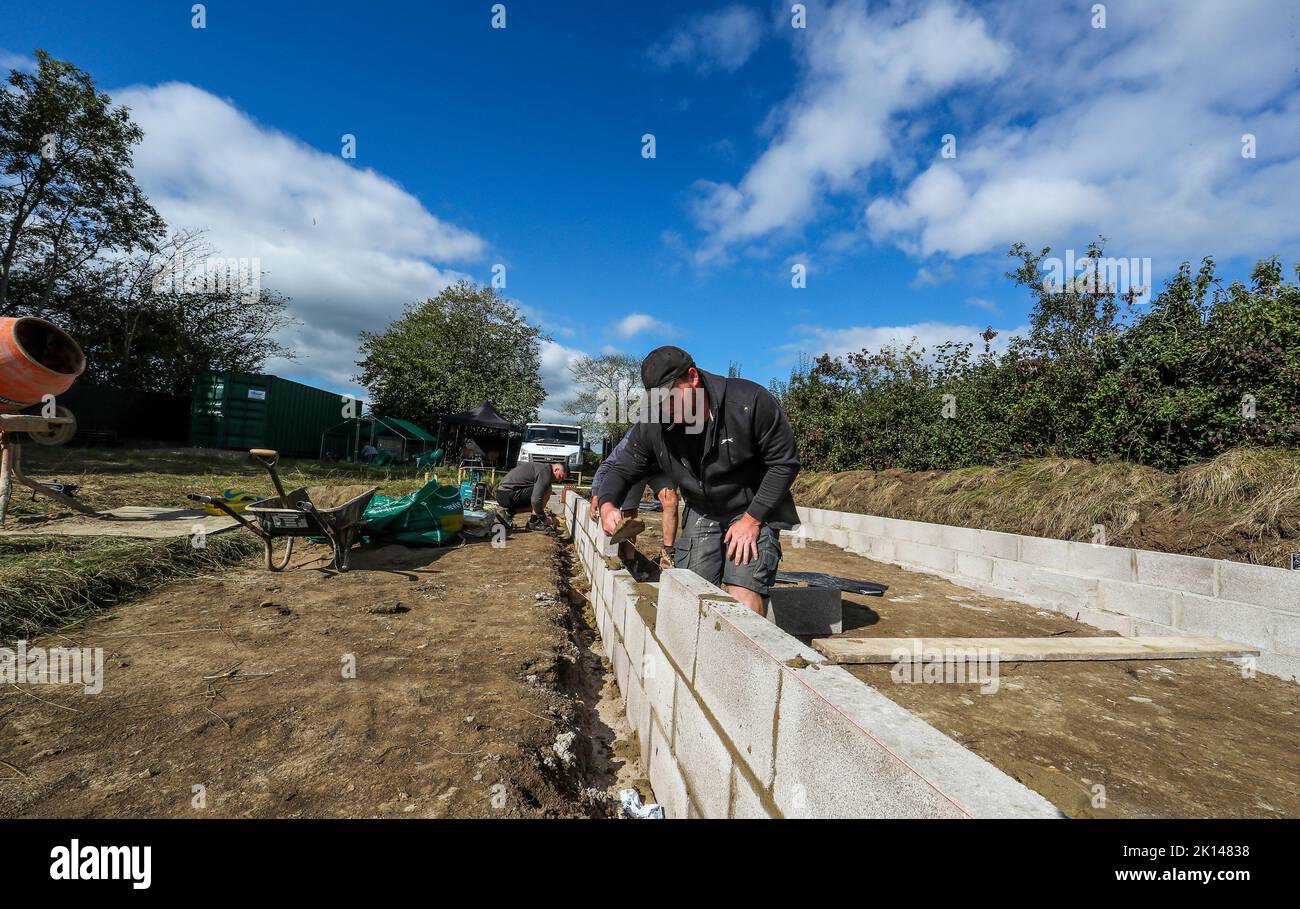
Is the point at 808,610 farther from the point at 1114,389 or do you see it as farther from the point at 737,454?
the point at 1114,389

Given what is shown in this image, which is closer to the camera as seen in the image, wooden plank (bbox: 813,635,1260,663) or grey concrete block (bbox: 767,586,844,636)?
wooden plank (bbox: 813,635,1260,663)

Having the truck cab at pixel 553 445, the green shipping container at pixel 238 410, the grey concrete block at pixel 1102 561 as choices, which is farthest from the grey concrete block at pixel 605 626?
the green shipping container at pixel 238 410

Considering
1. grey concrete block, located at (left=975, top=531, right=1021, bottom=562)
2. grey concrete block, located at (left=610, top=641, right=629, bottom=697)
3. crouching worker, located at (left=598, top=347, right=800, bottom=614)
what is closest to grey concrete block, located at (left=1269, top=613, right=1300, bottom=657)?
grey concrete block, located at (left=975, top=531, right=1021, bottom=562)

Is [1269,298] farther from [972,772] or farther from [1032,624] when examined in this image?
[972,772]

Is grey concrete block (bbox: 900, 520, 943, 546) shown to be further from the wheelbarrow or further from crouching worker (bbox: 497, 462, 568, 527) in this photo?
the wheelbarrow

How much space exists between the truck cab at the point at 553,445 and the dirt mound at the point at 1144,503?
33.1 feet

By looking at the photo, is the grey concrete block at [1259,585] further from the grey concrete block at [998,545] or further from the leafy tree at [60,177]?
the leafy tree at [60,177]

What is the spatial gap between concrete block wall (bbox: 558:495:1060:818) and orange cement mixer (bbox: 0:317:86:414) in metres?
6.17

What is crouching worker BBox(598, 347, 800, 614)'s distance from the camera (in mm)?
2650

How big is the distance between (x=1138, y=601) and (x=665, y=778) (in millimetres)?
4131

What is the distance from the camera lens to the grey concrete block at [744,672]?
4.97 ft
